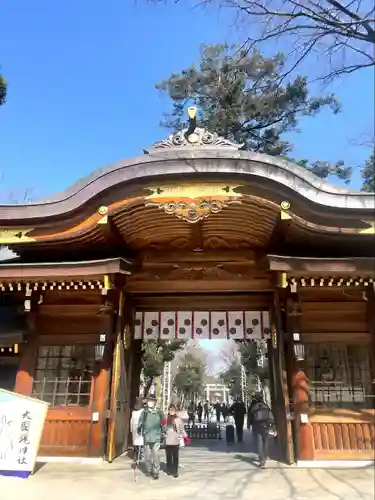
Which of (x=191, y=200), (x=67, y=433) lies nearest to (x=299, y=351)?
(x=191, y=200)

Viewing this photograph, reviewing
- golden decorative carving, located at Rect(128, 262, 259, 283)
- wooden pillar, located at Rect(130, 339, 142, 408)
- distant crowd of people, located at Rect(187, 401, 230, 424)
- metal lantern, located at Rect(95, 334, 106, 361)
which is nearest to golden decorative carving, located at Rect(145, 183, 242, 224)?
golden decorative carving, located at Rect(128, 262, 259, 283)

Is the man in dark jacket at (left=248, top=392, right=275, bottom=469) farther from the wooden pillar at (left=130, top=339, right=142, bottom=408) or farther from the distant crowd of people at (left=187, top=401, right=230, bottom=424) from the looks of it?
the distant crowd of people at (left=187, top=401, right=230, bottom=424)

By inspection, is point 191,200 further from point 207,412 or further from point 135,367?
point 207,412

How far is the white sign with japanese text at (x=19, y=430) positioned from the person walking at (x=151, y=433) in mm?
1671

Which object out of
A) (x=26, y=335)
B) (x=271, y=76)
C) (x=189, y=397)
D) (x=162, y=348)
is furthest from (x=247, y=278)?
(x=189, y=397)

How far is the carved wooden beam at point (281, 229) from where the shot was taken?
720cm

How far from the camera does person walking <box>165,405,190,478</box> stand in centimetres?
673

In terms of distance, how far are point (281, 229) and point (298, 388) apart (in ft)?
10.0

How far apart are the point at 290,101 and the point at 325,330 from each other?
1244 centimetres

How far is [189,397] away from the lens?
43969 mm

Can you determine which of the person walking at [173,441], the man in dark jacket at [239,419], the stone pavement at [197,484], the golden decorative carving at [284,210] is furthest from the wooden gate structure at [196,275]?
the man in dark jacket at [239,419]

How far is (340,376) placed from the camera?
26.3ft

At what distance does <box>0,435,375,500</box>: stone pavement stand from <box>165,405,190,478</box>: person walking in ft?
0.59

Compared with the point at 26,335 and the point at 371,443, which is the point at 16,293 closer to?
the point at 26,335
